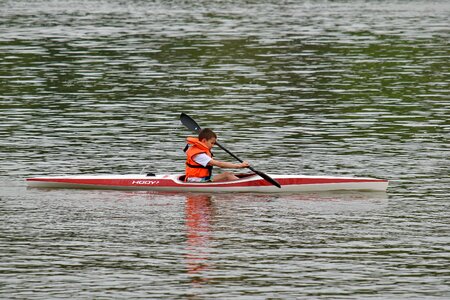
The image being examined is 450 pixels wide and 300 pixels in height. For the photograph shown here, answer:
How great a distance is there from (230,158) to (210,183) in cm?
526

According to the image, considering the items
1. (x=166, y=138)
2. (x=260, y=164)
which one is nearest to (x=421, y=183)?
(x=260, y=164)

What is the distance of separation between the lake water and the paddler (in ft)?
2.08

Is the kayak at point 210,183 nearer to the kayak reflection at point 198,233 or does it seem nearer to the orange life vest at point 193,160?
the orange life vest at point 193,160

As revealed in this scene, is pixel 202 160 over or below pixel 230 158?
over

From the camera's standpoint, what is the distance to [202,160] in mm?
28797

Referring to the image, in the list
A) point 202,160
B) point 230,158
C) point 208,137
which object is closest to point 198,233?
point 202,160

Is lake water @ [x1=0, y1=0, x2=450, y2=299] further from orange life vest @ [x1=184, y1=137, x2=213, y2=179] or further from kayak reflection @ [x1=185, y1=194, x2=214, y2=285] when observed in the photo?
orange life vest @ [x1=184, y1=137, x2=213, y2=179]

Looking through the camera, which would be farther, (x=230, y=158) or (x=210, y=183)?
(x=230, y=158)

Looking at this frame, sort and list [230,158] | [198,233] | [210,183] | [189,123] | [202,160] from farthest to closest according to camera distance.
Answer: [230,158] < [189,123] < [202,160] < [210,183] < [198,233]

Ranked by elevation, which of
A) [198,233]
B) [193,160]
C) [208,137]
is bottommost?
[193,160]

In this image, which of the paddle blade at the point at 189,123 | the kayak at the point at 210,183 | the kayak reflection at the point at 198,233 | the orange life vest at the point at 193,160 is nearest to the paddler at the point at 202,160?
the orange life vest at the point at 193,160

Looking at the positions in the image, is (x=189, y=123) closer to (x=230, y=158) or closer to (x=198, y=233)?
(x=230, y=158)

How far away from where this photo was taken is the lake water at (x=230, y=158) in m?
20.9

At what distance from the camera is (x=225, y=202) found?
1085 inches
